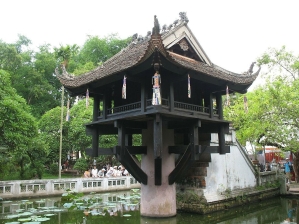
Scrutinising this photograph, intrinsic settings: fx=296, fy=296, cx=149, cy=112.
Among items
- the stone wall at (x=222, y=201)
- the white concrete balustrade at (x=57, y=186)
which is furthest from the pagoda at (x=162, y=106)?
the white concrete balustrade at (x=57, y=186)

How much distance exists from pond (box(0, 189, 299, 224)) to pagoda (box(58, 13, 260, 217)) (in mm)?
882

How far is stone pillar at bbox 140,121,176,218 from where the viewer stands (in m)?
9.27

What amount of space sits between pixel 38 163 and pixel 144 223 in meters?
10.0

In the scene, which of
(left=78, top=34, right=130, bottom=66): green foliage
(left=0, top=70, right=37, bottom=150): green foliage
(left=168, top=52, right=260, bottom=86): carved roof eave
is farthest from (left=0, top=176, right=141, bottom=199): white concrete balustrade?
(left=78, top=34, right=130, bottom=66): green foliage

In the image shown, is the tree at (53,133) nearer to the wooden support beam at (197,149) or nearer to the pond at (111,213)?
the pond at (111,213)

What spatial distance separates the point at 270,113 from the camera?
1366 centimetres

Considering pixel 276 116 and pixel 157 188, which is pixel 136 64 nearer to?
pixel 157 188

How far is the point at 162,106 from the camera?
26.2ft

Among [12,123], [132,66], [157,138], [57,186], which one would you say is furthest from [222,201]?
[12,123]

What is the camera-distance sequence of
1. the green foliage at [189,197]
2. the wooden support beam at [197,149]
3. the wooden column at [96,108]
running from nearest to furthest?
the wooden support beam at [197,149], the wooden column at [96,108], the green foliage at [189,197]

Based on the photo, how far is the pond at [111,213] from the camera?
9.09 m

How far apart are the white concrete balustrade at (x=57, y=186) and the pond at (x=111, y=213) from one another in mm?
860

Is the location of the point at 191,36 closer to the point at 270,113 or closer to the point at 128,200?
the point at 270,113

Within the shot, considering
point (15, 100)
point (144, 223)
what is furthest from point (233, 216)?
point (15, 100)
